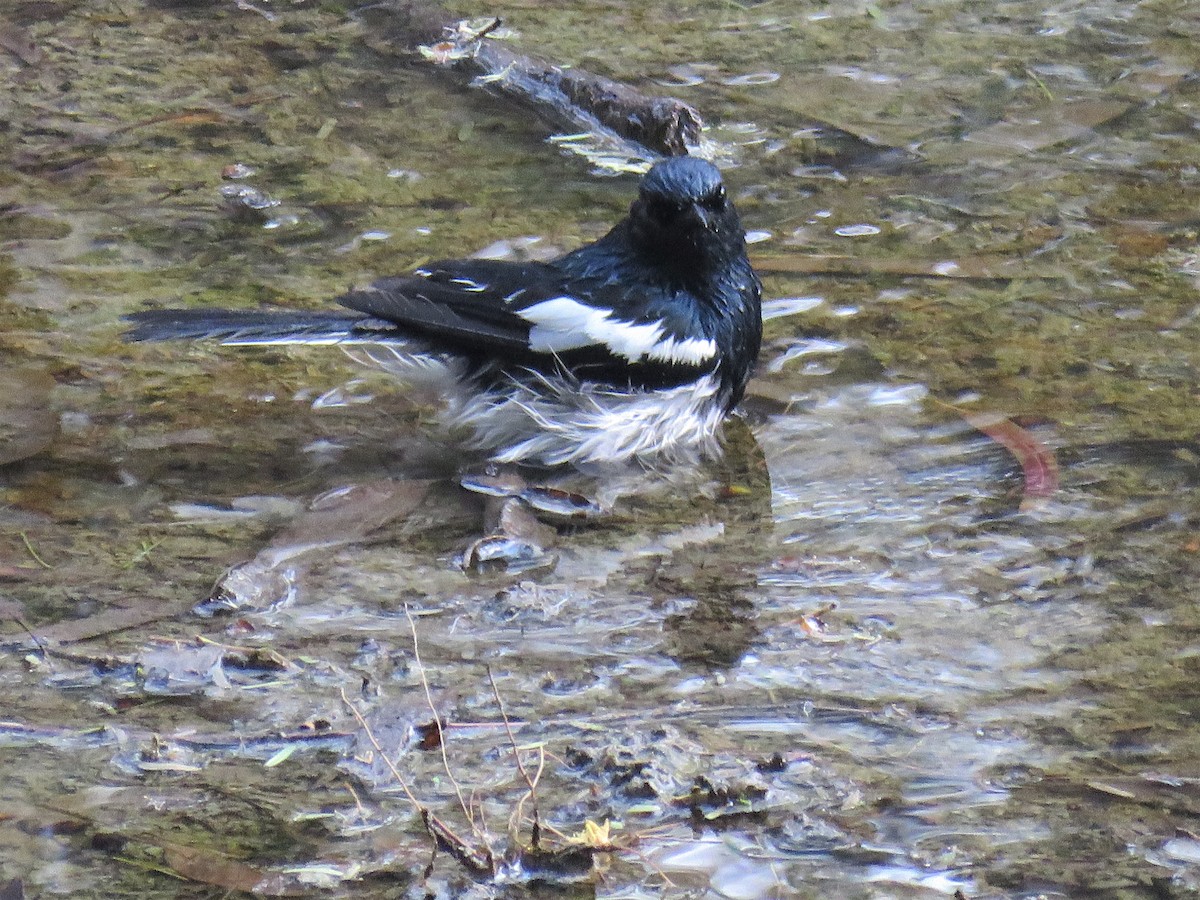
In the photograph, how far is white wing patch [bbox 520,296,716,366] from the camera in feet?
13.2

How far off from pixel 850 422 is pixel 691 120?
179cm

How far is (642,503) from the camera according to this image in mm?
3906

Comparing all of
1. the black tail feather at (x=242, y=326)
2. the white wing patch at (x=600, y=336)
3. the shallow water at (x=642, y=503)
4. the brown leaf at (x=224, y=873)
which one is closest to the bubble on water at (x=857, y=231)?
the shallow water at (x=642, y=503)

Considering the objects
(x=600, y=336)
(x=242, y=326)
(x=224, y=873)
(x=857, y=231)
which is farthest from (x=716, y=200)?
(x=224, y=873)

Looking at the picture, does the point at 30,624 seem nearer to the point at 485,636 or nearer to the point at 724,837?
the point at 485,636

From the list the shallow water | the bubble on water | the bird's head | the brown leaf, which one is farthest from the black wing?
the brown leaf

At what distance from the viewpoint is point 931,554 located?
352cm

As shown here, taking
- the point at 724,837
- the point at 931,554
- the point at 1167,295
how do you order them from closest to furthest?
the point at 724,837 → the point at 931,554 → the point at 1167,295

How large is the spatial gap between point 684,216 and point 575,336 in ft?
1.44

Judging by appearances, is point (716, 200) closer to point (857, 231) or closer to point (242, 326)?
point (857, 231)

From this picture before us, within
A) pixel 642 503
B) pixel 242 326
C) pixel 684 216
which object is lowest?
pixel 642 503

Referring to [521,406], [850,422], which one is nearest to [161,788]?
[521,406]

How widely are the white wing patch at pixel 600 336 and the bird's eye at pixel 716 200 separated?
378 millimetres

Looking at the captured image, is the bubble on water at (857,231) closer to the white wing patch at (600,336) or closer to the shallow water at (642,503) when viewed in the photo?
the shallow water at (642,503)
